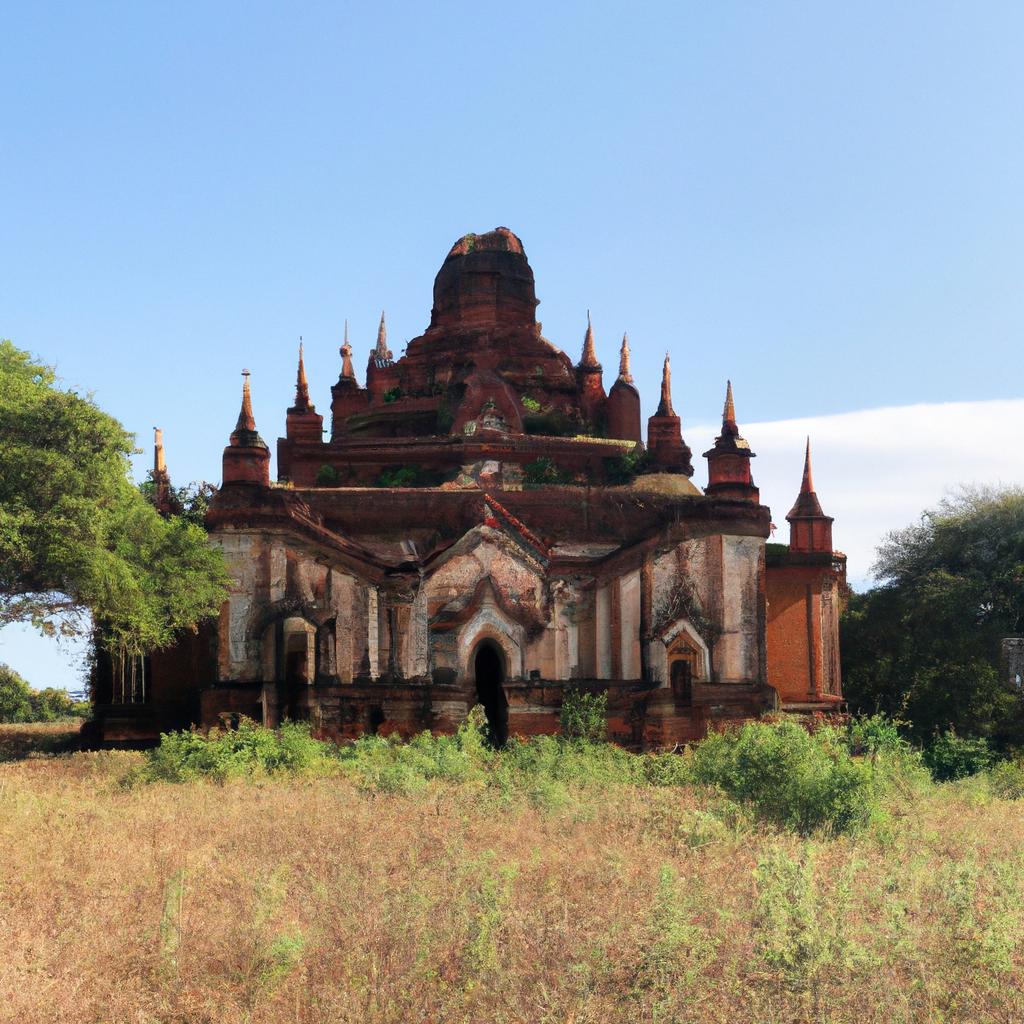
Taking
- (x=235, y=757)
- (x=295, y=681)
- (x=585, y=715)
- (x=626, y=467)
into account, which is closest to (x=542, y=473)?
(x=626, y=467)

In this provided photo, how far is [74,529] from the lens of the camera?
19391 mm

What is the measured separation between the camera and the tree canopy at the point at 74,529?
19.3m

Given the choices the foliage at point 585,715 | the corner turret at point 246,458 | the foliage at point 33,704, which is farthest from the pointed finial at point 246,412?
the foliage at point 33,704

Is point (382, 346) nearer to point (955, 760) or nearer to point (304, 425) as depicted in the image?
point (304, 425)

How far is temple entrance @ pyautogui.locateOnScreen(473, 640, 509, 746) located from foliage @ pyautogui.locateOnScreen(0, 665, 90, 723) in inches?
835

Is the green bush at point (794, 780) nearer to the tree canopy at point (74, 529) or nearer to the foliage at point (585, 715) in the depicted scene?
the foliage at point (585, 715)

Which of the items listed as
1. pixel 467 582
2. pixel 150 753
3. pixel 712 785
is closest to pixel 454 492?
pixel 467 582

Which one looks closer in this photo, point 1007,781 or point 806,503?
point 1007,781

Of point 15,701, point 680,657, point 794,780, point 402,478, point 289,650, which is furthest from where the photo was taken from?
point 15,701

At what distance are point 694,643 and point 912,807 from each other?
8118 mm

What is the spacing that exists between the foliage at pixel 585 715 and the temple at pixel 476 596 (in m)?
0.25

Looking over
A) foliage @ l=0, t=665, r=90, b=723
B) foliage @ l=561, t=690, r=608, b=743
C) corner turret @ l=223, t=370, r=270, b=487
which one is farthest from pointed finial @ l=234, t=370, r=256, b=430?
foliage @ l=0, t=665, r=90, b=723

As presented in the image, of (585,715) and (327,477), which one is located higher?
(327,477)

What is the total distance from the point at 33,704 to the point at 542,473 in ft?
82.3
